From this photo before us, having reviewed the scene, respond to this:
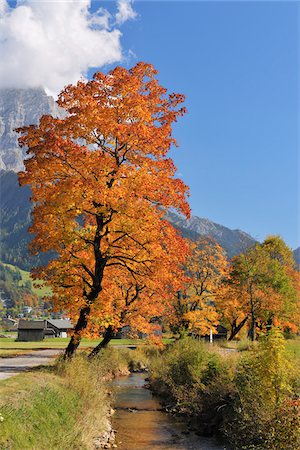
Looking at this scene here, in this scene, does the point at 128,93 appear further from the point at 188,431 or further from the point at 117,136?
the point at 188,431

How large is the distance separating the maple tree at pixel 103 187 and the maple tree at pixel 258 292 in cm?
2978

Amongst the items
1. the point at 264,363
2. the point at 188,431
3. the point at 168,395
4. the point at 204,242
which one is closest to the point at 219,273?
the point at 204,242

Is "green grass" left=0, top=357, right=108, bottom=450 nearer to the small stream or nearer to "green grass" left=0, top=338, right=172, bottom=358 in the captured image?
the small stream

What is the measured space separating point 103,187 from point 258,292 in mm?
36602

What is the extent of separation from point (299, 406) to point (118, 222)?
35.6ft

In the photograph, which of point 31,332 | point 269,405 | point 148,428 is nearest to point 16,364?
point 148,428

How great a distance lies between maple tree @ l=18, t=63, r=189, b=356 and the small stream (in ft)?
15.4

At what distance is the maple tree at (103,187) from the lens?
777 inches

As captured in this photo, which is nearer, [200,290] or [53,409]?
[53,409]

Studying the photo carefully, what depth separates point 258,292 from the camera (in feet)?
169

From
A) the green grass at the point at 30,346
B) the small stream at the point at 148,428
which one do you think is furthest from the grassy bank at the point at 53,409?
the green grass at the point at 30,346

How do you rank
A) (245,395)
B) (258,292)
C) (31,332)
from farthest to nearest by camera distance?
(31,332) → (258,292) → (245,395)

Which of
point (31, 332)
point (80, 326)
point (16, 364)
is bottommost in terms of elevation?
point (31, 332)

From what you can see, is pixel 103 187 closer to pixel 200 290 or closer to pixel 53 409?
pixel 53 409
